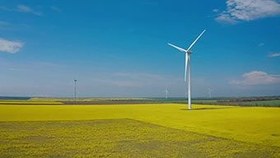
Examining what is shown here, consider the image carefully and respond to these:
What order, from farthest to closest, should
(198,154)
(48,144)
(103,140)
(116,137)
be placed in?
(116,137), (103,140), (48,144), (198,154)

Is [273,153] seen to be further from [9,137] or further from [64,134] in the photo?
[9,137]

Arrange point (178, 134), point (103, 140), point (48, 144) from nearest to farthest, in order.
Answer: point (48, 144)
point (103, 140)
point (178, 134)

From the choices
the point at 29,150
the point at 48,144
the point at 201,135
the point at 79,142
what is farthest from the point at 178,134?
the point at 29,150

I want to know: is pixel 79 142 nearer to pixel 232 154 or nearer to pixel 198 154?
pixel 198 154

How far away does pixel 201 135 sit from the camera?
28.2m

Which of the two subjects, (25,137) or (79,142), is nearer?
(79,142)

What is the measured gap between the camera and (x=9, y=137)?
26.1 metres

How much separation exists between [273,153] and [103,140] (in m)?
11.1

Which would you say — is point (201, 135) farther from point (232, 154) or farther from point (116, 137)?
point (232, 154)

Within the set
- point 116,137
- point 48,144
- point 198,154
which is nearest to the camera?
point 198,154

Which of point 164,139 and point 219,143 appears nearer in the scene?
point 219,143

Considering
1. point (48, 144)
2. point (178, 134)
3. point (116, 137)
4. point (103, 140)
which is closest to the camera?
point (48, 144)

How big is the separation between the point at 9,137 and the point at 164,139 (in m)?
11.2

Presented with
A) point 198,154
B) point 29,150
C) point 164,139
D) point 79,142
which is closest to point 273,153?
point 198,154
